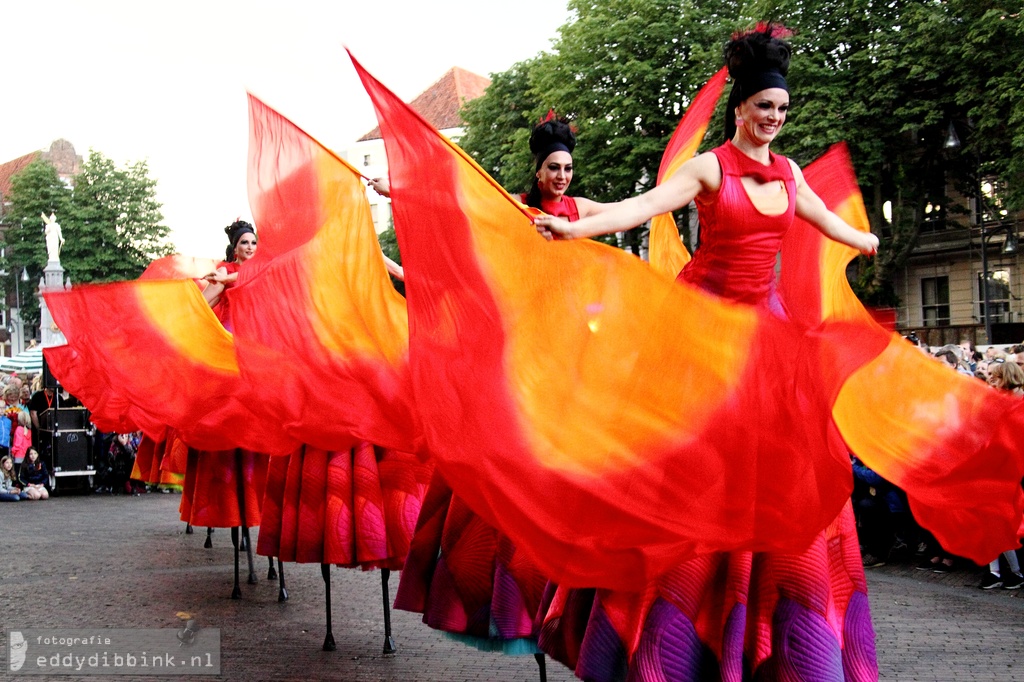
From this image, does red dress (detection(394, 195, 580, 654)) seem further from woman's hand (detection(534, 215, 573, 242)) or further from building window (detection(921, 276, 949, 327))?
building window (detection(921, 276, 949, 327))

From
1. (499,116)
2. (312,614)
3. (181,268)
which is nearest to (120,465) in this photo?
(181,268)

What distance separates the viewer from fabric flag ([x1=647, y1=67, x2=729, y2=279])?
5535 mm

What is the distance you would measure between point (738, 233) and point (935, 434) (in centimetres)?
94

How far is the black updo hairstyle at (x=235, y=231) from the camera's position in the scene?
28.6 ft

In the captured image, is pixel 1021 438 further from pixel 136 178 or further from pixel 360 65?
pixel 136 178

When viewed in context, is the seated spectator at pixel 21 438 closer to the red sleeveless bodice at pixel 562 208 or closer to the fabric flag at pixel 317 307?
the fabric flag at pixel 317 307

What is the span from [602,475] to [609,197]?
29.9 meters

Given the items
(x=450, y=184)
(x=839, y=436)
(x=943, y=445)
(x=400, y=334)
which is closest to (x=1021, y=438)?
(x=943, y=445)

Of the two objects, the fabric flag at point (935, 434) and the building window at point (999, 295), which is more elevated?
the building window at point (999, 295)

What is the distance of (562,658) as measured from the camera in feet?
12.8

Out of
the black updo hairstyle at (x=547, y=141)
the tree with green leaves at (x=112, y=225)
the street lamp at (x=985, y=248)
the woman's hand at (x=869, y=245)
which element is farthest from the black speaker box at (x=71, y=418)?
the tree with green leaves at (x=112, y=225)

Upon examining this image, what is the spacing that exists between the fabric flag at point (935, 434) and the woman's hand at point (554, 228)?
768 millimetres

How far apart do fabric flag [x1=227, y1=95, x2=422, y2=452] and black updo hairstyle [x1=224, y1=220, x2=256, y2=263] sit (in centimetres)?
188

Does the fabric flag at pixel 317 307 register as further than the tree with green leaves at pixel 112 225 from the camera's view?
No
